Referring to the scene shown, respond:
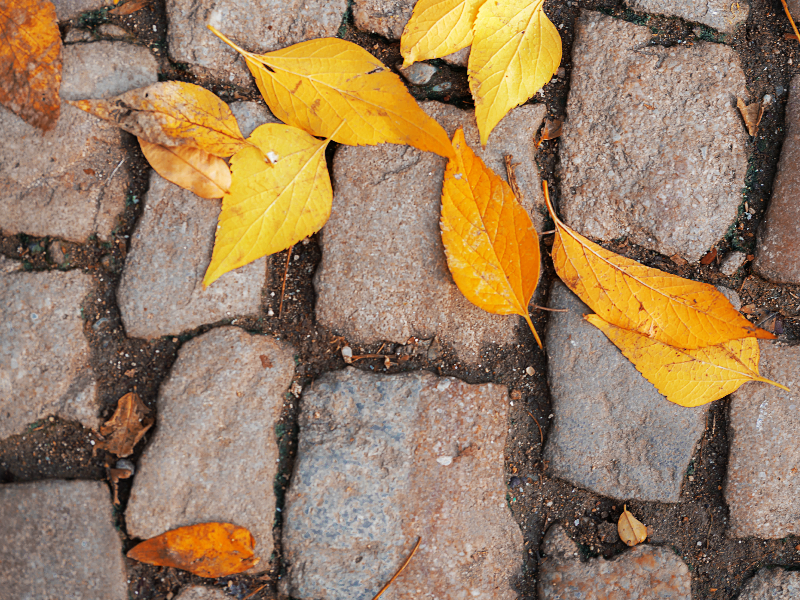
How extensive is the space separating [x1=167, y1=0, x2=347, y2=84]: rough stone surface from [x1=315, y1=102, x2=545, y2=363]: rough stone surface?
0.39 meters

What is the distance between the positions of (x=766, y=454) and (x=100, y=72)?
2.33 m

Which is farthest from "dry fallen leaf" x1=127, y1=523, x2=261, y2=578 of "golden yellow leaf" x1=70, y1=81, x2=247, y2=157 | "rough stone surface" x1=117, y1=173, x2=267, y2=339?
"golden yellow leaf" x1=70, y1=81, x2=247, y2=157

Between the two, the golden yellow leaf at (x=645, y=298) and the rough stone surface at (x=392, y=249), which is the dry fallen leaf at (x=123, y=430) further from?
the golden yellow leaf at (x=645, y=298)

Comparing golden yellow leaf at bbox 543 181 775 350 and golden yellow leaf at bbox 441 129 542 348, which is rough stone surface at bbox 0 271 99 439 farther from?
golden yellow leaf at bbox 543 181 775 350

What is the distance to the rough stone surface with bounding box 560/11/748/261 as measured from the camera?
5.41 ft

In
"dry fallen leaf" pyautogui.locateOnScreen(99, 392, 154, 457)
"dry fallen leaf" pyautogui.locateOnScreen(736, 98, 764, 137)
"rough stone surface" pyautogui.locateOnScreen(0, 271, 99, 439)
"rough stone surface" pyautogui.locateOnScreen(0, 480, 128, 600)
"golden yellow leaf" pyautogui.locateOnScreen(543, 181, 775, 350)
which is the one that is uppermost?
"dry fallen leaf" pyautogui.locateOnScreen(736, 98, 764, 137)

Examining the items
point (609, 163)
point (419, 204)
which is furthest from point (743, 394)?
point (419, 204)

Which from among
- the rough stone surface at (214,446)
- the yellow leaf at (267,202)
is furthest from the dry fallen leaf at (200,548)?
the yellow leaf at (267,202)

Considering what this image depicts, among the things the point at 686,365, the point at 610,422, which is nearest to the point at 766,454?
the point at 686,365

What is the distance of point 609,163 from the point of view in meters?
1.66

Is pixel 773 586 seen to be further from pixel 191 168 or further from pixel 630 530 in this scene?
pixel 191 168

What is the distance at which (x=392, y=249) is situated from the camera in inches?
63.4

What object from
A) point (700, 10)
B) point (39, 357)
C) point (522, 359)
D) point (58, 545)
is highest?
point (700, 10)

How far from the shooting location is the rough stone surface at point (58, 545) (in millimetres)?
1509
